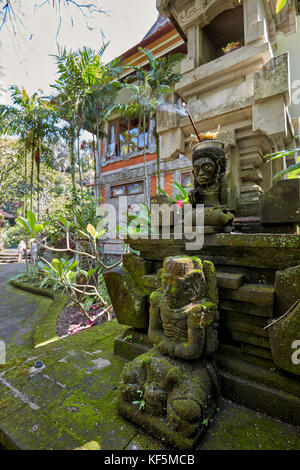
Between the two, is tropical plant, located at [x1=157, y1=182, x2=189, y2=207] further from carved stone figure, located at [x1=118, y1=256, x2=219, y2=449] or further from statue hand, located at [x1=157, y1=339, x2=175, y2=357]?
statue hand, located at [x1=157, y1=339, x2=175, y2=357]

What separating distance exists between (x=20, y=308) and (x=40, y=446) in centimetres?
557

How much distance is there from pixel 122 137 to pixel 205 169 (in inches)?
414

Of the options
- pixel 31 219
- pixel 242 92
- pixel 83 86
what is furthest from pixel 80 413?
pixel 83 86

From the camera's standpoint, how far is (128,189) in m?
10.4

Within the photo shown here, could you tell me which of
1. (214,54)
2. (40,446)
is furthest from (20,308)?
(214,54)

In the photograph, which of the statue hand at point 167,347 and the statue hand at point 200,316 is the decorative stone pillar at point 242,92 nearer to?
the statue hand at point 200,316

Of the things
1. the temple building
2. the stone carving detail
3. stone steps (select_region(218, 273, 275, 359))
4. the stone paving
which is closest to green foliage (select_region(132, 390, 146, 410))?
the stone paving

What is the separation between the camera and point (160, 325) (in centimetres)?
159

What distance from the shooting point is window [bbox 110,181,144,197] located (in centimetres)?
1006

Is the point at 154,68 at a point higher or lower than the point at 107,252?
higher

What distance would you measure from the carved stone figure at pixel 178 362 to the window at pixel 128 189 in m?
8.85
